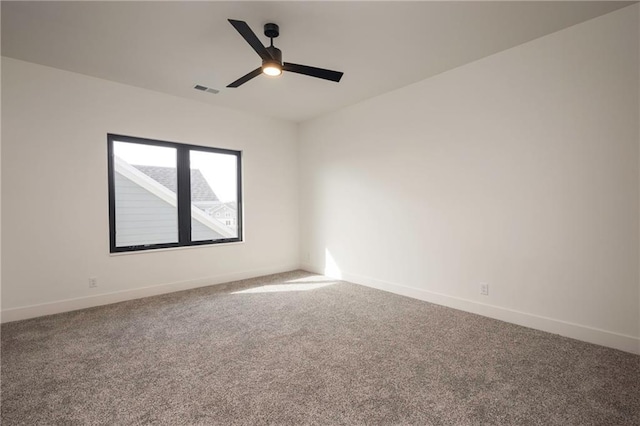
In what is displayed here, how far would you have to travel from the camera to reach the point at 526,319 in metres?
2.94

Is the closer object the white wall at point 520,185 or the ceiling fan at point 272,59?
the ceiling fan at point 272,59

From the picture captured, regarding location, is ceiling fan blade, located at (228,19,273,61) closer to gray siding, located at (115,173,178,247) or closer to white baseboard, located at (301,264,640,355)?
gray siding, located at (115,173,178,247)

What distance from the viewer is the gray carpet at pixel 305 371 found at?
1739 mm

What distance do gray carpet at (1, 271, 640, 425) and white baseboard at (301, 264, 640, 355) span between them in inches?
3.8

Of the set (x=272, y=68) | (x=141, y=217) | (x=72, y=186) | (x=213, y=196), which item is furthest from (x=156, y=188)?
(x=272, y=68)

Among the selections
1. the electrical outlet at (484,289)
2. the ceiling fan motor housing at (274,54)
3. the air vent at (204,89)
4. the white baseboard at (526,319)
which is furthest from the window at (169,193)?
the electrical outlet at (484,289)

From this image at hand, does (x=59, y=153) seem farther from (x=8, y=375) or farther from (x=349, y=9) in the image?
(x=349, y=9)

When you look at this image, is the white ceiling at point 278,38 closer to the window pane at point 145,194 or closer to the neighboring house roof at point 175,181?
the window pane at point 145,194

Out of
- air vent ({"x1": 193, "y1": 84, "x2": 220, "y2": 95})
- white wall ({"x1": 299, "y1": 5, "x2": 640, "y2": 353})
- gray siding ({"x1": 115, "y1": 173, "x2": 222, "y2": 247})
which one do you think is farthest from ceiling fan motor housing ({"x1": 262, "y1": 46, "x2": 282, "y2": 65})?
gray siding ({"x1": 115, "y1": 173, "x2": 222, "y2": 247})

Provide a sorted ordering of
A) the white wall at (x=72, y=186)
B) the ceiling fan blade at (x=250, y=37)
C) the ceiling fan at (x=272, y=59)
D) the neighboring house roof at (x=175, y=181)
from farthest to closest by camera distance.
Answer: the neighboring house roof at (x=175, y=181)
the white wall at (x=72, y=186)
the ceiling fan at (x=272, y=59)
the ceiling fan blade at (x=250, y=37)

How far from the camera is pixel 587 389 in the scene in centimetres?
194

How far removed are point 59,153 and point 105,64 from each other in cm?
109

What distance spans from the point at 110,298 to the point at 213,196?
1.85m

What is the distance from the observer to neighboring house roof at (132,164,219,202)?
4111mm
